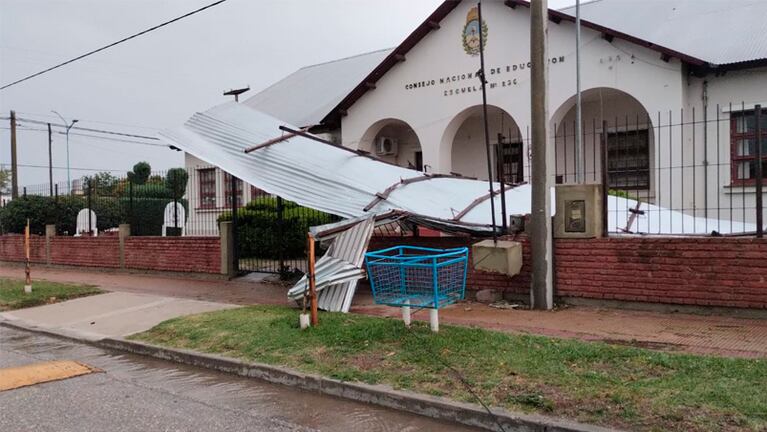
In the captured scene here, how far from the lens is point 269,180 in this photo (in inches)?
398

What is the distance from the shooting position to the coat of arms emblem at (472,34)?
1825 centimetres

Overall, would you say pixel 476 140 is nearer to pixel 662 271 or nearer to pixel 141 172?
pixel 662 271

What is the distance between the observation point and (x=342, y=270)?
337 inches

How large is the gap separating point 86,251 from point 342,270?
13.0 m

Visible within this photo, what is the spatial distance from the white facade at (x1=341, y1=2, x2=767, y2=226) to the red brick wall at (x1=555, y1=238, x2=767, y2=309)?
4971mm

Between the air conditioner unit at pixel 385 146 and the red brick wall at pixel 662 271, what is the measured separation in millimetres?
12781

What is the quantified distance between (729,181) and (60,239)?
65.5 ft

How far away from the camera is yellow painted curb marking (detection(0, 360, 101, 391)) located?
6.50 metres

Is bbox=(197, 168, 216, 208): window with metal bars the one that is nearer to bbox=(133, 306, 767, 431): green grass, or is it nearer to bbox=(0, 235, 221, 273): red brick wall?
bbox=(0, 235, 221, 273): red brick wall

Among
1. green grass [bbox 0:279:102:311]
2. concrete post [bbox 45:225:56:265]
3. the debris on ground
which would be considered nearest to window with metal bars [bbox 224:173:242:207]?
concrete post [bbox 45:225:56:265]

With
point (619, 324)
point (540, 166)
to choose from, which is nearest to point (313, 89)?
point (540, 166)

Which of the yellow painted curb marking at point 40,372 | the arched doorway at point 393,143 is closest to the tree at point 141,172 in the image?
the arched doorway at point 393,143

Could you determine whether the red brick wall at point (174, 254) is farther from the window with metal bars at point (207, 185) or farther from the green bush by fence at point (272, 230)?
the window with metal bars at point (207, 185)

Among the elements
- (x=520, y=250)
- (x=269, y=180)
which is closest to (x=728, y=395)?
(x=520, y=250)
